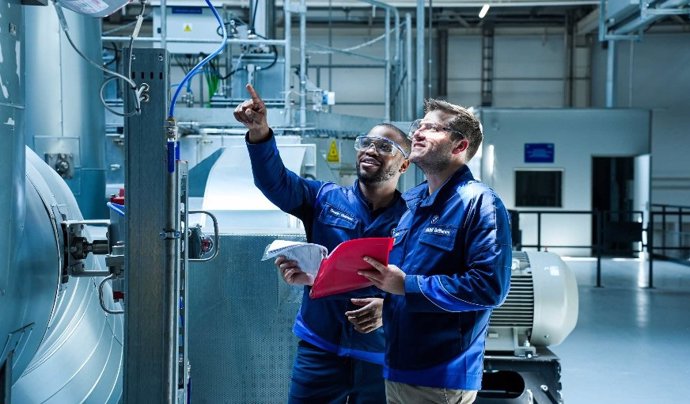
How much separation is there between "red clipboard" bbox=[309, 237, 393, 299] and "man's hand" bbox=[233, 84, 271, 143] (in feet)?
1.64

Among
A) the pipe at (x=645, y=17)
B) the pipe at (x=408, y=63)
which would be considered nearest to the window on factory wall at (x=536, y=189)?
the pipe at (x=645, y=17)

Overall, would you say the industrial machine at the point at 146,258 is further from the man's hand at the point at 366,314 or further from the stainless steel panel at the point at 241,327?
the man's hand at the point at 366,314

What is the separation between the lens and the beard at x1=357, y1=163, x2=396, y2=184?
2764mm

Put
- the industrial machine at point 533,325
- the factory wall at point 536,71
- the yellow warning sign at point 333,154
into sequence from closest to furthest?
the industrial machine at point 533,325, the yellow warning sign at point 333,154, the factory wall at point 536,71

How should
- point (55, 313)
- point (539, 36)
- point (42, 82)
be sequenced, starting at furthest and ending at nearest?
1. point (539, 36)
2. point (42, 82)
3. point (55, 313)

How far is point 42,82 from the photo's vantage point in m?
4.58

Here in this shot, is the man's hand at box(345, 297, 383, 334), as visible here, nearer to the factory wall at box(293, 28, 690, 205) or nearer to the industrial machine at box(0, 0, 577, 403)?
the industrial machine at box(0, 0, 577, 403)

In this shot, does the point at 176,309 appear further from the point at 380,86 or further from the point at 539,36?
the point at 539,36

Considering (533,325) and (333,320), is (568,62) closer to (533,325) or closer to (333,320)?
(533,325)

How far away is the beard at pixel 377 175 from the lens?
276 centimetres

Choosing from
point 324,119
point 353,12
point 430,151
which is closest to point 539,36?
point 353,12

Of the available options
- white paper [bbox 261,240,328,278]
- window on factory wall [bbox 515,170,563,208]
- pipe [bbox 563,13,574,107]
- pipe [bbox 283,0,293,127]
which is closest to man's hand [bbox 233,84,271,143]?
white paper [bbox 261,240,328,278]

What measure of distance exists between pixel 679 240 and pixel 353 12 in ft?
23.7

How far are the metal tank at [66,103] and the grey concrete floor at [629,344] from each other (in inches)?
A: 129
